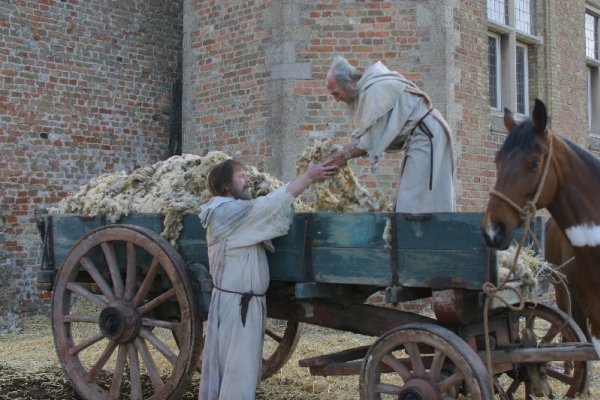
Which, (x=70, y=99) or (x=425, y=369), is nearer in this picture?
(x=425, y=369)

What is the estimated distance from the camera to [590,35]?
1444 centimetres

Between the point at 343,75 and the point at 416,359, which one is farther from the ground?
the point at 343,75

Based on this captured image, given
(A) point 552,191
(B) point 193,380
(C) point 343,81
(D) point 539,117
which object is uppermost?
(C) point 343,81

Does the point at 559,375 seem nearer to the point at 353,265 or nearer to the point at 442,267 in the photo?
the point at 442,267

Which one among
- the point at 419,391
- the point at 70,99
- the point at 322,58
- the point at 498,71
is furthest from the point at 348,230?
the point at 498,71

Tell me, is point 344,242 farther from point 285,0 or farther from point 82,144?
point 82,144

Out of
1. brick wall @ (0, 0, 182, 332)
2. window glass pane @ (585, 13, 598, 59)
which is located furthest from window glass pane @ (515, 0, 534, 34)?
brick wall @ (0, 0, 182, 332)

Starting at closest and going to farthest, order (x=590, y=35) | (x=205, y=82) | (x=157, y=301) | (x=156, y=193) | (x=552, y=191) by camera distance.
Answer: (x=552, y=191), (x=157, y=301), (x=156, y=193), (x=205, y=82), (x=590, y=35)

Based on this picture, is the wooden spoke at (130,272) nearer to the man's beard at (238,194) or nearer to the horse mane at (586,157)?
the man's beard at (238,194)

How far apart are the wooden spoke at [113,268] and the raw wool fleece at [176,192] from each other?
31cm

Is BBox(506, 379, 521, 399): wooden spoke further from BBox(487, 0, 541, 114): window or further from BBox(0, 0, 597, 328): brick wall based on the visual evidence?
BBox(487, 0, 541, 114): window

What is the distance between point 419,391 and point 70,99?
7.85 m

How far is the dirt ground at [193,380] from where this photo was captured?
6.06 m

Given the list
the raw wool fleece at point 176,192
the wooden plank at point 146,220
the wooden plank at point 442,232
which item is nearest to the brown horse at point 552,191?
the wooden plank at point 442,232
